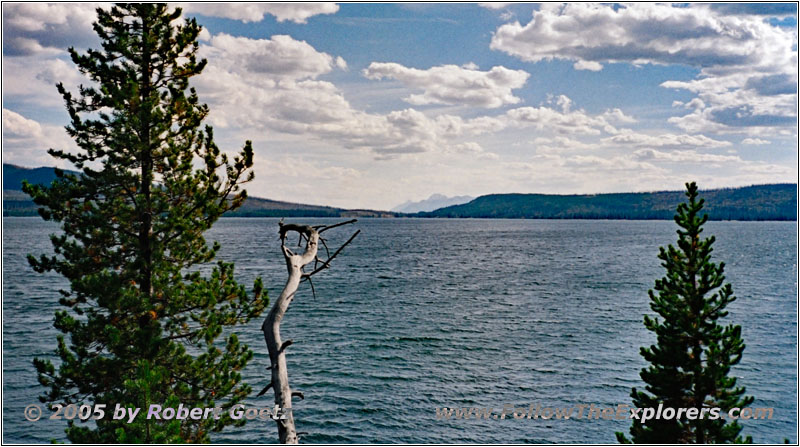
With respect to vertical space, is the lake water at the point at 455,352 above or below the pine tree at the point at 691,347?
below

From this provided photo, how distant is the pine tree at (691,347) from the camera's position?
54.3 ft

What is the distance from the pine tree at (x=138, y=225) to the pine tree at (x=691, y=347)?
1359cm

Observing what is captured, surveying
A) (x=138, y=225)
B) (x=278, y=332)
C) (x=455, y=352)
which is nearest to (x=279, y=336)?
(x=278, y=332)

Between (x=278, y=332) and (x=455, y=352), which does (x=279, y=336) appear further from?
(x=455, y=352)

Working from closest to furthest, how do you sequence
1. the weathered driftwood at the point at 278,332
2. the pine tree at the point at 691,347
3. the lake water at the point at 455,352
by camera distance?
the weathered driftwood at the point at 278,332, the pine tree at the point at 691,347, the lake water at the point at 455,352

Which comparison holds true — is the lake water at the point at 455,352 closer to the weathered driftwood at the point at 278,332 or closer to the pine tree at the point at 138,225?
the pine tree at the point at 138,225

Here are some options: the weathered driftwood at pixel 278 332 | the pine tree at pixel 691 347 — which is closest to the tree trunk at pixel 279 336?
the weathered driftwood at pixel 278 332

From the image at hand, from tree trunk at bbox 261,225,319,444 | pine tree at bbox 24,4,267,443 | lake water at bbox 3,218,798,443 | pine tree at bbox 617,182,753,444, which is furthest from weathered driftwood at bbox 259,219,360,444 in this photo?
lake water at bbox 3,218,798,443

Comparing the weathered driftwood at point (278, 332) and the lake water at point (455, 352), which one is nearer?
the weathered driftwood at point (278, 332)

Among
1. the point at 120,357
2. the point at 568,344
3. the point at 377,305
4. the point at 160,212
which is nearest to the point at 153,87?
the point at 160,212

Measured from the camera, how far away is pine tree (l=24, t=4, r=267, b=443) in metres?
19.2

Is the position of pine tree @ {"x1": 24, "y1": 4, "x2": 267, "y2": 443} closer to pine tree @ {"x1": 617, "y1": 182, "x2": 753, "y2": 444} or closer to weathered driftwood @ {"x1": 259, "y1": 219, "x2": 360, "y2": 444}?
weathered driftwood @ {"x1": 259, "y1": 219, "x2": 360, "y2": 444}

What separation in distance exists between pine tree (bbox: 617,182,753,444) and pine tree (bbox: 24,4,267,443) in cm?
1359

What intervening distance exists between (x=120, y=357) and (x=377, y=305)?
48626mm
